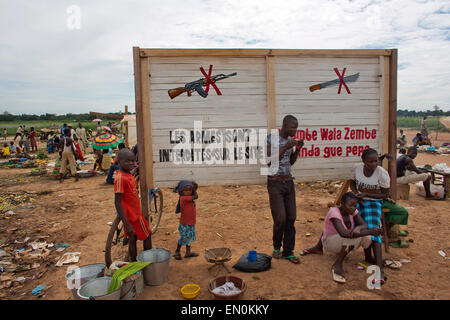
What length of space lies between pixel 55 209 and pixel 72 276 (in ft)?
15.9

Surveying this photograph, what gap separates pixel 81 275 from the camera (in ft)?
12.5

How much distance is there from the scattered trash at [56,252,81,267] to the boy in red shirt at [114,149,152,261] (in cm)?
135

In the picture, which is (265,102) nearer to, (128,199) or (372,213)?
(372,213)

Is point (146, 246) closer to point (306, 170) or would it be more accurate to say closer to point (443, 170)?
point (306, 170)

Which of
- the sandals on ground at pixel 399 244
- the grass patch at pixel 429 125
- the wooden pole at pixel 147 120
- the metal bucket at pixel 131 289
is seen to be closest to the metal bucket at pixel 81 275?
the metal bucket at pixel 131 289

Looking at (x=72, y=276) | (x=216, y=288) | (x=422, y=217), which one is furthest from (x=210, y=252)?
(x=422, y=217)

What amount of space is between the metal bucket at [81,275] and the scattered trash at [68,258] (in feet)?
3.80

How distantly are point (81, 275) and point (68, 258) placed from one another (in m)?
1.41

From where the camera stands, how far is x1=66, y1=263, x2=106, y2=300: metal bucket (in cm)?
362

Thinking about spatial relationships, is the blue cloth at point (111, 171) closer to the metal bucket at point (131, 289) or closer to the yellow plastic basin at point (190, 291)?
the metal bucket at point (131, 289)

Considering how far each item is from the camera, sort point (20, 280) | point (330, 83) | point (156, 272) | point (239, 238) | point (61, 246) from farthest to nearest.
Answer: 1. point (239, 238)
2. point (61, 246)
3. point (330, 83)
4. point (20, 280)
5. point (156, 272)

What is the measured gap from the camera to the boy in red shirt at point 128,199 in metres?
3.97

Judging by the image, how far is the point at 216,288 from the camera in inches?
147

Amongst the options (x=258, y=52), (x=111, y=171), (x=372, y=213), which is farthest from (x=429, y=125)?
(x=258, y=52)
